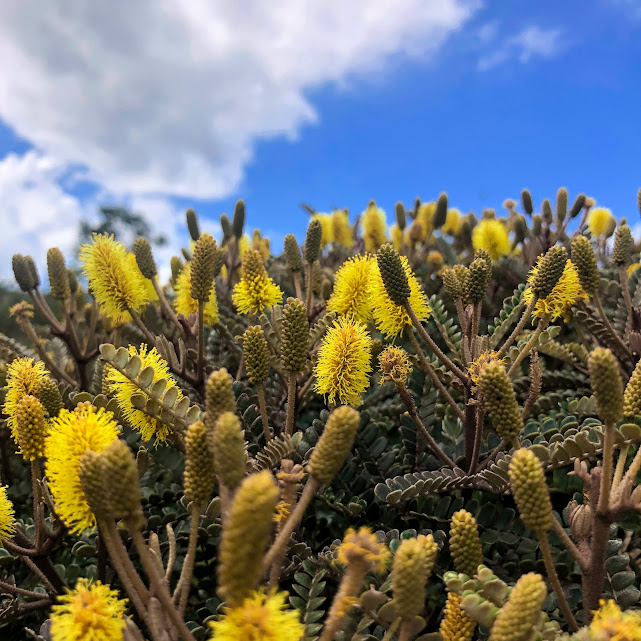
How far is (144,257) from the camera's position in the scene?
234 centimetres

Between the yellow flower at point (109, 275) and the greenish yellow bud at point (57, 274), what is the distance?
0.49 meters

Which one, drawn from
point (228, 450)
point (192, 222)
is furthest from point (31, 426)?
point (192, 222)

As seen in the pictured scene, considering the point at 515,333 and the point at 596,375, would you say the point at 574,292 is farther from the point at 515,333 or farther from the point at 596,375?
the point at 596,375

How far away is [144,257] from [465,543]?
1.74 m

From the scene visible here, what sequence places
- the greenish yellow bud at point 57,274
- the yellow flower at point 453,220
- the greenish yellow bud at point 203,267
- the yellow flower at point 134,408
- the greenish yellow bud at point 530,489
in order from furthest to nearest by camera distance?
the yellow flower at point 453,220
the greenish yellow bud at point 57,274
the greenish yellow bud at point 203,267
the yellow flower at point 134,408
the greenish yellow bud at point 530,489

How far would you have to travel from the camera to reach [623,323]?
2473 mm

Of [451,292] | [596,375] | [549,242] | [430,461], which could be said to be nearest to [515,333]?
[451,292]

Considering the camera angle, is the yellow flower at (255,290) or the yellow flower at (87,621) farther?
the yellow flower at (255,290)

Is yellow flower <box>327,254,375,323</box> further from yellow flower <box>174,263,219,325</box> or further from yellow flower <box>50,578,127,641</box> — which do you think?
yellow flower <box>50,578,127,641</box>

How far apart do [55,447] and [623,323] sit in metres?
2.34

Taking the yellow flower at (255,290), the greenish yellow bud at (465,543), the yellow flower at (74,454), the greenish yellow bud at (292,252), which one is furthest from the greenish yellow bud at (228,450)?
the greenish yellow bud at (292,252)

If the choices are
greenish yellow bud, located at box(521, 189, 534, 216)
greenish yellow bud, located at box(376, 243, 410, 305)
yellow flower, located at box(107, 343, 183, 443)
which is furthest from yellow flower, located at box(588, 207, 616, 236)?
yellow flower, located at box(107, 343, 183, 443)

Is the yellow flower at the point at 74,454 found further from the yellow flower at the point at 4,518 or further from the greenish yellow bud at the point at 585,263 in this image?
the greenish yellow bud at the point at 585,263

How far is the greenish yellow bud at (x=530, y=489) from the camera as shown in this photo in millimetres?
1018
